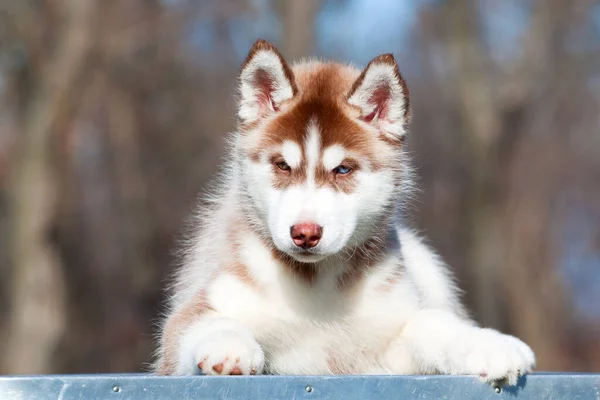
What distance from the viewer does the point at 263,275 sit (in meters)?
4.86

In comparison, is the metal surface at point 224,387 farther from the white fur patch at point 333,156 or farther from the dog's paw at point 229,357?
the white fur patch at point 333,156

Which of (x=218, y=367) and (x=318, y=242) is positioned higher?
(x=318, y=242)

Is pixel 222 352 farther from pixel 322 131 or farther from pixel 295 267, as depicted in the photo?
pixel 322 131

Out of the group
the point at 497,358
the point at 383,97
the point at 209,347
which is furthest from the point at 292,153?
the point at 497,358

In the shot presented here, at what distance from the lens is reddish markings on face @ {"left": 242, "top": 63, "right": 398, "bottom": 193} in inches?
187

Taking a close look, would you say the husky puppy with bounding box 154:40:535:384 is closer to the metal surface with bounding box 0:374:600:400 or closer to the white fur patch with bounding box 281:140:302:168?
the white fur patch with bounding box 281:140:302:168

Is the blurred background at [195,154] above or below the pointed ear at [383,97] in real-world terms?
below

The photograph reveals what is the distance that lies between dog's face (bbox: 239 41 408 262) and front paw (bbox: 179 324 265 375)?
0.56m

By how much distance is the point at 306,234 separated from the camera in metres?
4.39

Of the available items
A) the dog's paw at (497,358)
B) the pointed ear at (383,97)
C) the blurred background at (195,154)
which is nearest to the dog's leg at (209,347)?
the dog's paw at (497,358)

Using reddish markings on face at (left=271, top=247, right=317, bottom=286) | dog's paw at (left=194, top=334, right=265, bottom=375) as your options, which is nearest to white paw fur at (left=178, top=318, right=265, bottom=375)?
dog's paw at (left=194, top=334, right=265, bottom=375)

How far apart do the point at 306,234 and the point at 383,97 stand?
1023 mm

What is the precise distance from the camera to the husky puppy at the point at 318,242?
457 cm

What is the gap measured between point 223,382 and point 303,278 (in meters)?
1.41
